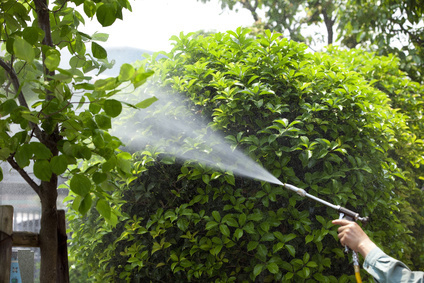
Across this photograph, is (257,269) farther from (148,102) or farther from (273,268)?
(148,102)

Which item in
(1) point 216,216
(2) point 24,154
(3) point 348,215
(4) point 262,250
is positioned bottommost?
(4) point 262,250

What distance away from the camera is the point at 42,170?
155cm

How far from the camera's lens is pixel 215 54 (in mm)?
3117

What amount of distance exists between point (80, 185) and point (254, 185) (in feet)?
4.80

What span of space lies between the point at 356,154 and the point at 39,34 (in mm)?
2161

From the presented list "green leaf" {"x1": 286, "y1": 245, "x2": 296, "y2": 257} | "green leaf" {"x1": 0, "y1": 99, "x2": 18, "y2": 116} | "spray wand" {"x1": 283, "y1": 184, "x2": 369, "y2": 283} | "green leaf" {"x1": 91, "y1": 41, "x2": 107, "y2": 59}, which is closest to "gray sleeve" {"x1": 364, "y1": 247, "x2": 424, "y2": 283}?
"spray wand" {"x1": 283, "y1": 184, "x2": 369, "y2": 283}

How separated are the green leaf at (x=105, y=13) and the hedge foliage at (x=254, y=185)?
1.28 m

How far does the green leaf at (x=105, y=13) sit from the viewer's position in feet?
5.20

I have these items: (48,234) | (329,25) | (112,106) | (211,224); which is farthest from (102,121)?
(329,25)

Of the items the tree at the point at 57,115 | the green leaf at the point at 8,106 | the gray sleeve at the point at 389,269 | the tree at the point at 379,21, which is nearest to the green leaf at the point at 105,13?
the tree at the point at 57,115

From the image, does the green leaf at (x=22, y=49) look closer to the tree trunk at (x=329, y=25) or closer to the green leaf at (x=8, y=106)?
the green leaf at (x=8, y=106)

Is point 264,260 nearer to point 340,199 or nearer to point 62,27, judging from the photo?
point 340,199

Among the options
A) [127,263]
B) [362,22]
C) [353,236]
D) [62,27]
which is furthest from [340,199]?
[362,22]

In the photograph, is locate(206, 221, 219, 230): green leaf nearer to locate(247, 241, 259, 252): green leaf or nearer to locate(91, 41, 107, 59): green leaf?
locate(247, 241, 259, 252): green leaf
